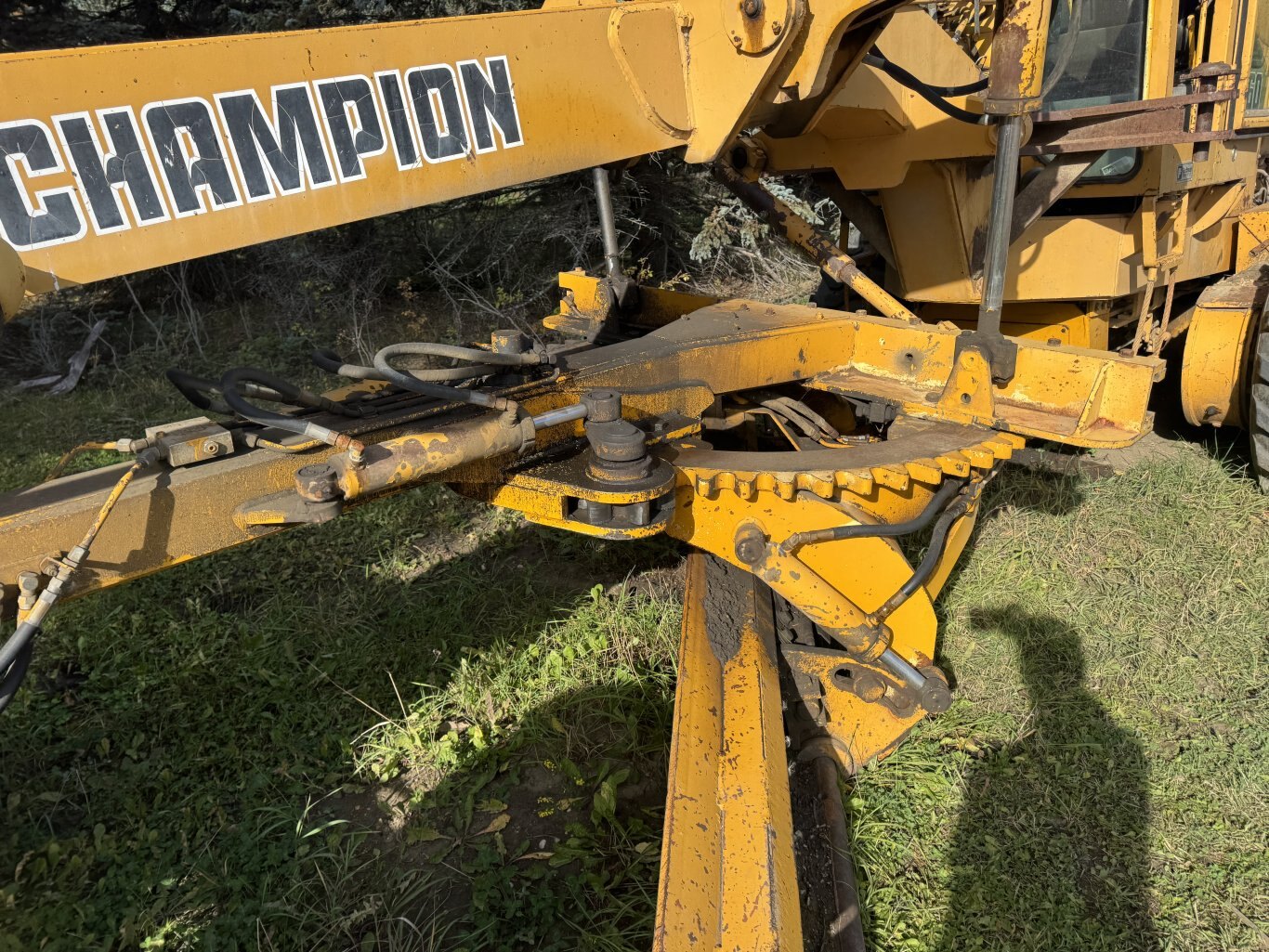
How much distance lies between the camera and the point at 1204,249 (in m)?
4.30

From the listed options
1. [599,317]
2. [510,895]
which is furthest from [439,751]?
[599,317]

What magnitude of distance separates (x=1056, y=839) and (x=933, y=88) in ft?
8.27

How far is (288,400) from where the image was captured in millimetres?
2004

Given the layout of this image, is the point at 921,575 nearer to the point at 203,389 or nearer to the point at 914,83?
the point at 914,83

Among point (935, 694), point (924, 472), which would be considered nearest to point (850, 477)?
point (924, 472)

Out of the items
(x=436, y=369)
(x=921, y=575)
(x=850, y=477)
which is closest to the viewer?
(x=436, y=369)

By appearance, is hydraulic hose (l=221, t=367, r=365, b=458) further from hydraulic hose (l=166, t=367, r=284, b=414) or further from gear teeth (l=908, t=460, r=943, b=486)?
gear teeth (l=908, t=460, r=943, b=486)

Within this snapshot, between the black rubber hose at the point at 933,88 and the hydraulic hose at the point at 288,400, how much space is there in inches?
83.6

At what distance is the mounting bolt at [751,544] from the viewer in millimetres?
2305

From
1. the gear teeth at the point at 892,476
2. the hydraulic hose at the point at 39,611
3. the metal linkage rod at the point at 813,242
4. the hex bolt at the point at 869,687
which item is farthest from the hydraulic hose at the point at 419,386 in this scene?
the metal linkage rod at the point at 813,242

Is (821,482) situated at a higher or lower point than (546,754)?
higher

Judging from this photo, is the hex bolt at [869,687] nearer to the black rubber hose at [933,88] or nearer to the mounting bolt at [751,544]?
the mounting bolt at [751,544]

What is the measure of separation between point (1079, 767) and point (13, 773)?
3.47 m

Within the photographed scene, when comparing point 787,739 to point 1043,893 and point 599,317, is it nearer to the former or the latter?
point 1043,893
